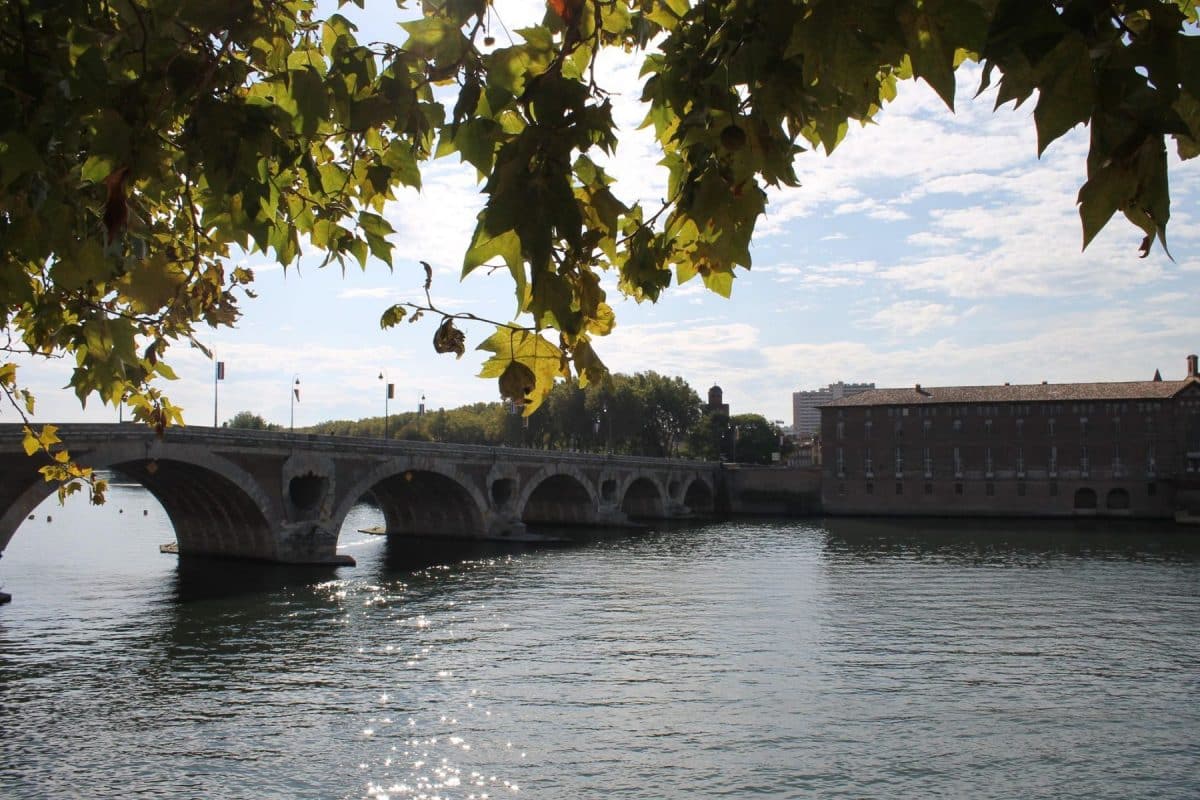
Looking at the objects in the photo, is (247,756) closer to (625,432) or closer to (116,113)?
(116,113)

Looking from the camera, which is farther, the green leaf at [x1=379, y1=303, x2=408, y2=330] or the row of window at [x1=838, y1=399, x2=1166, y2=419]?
the row of window at [x1=838, y1=399, x2=1166, y2=419]

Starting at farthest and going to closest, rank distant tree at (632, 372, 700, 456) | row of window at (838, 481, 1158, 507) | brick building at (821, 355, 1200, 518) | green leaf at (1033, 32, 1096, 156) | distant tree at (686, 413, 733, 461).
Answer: distant tree at (686, 413, 733, 461), distant tree at (632, 372, 700, 456), row of window at (838, 481, 1158, 507), brick building at (821, 355, 1200, 518), green leaf at (1033, 32, 1096, 156)

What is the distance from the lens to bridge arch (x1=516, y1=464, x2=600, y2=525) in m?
70.3

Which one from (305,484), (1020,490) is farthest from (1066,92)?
(1020,490)

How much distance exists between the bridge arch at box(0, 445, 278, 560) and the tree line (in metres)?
52.4

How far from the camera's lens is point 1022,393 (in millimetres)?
85500

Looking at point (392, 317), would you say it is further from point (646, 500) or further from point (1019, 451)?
point (1019, 451)

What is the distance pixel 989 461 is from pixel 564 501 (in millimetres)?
Answer: 37830

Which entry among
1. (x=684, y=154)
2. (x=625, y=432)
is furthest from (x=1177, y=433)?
(x=684, y=154)

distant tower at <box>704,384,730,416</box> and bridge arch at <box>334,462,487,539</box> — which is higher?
distant tower at <box>704,384,730,416</box>

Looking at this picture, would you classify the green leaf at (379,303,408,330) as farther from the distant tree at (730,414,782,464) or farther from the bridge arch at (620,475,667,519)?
the distant tree at (730,414,782,464)

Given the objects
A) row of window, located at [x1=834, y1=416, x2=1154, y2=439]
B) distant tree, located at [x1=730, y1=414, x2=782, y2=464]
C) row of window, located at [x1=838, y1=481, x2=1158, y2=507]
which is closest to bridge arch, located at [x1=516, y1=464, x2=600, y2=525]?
row of window, located at [x1=838, y1=481, x2=1158, y2=507]

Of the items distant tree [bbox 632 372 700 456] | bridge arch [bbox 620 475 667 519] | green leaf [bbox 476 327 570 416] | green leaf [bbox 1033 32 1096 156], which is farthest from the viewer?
distant tree [bbox 632 372 700 456]

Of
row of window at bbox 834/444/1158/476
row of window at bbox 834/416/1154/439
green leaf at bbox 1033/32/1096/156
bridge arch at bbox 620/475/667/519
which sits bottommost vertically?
bridge arch at bbox 620/475/667/519
